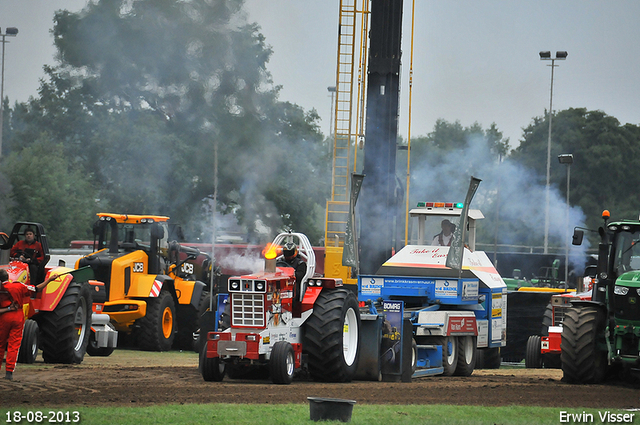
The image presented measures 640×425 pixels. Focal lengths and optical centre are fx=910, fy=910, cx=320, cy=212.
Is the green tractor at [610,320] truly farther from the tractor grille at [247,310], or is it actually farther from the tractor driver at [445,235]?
the tractor grille at [247,310]

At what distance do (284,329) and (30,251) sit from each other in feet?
16.4

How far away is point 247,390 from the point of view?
10.6 meters

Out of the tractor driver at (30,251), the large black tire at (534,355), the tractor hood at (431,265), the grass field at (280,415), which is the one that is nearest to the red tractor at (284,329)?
the grass field at (280,415)

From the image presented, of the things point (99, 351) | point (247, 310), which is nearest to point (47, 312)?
point (99, 351)

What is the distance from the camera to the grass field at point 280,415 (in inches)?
313

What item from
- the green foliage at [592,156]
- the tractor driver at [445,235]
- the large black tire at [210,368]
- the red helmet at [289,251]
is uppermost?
the green foliage at [592,156]

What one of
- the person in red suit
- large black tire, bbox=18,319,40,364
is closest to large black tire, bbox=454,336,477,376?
large black tire, bbox=18,319,40,364

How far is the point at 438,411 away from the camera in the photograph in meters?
9.10

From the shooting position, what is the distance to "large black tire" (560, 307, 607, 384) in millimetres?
12508

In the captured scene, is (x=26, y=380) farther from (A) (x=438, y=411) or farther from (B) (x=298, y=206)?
(B) (x=298, y=206)

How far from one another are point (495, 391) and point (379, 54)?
30.3 feet

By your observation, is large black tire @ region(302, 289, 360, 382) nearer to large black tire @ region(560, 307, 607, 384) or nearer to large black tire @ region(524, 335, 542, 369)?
large black tire @ region(560, 307, 607, 384)

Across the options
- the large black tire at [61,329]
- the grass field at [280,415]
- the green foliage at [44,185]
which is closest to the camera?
the grass field at [280,415]

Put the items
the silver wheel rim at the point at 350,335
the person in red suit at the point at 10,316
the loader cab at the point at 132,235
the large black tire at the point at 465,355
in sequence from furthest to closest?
the loader cab at the point at 132,235
the large black tire at the point at 465,355
the silver wheel rim at the point at 350,335
the person in red suit at the point at 10,316
